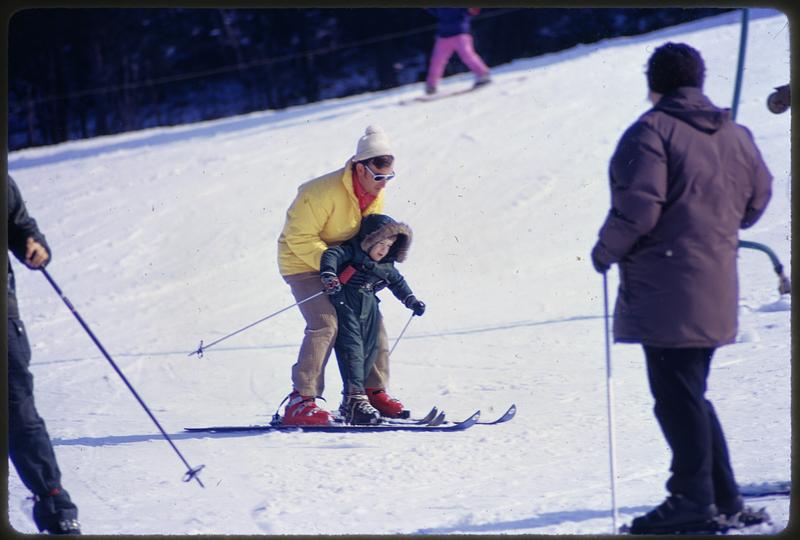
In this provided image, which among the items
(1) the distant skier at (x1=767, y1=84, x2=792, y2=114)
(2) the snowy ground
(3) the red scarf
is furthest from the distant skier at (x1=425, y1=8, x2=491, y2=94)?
→ (1) the distant skier at (x1=767, y1=84, x2=792, y2=114)

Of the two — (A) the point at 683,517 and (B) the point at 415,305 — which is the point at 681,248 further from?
(B) the point at 415,305

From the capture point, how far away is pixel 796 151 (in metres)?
4.18

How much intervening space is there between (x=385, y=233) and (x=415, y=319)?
90.6 inches

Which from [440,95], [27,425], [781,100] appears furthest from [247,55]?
[27,425]

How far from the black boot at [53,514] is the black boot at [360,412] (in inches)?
66.3

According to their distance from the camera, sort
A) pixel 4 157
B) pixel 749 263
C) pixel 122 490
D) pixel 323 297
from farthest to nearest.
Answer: pixel 749 263
pixel 323 297
pixel 122 490
pixel 4 157

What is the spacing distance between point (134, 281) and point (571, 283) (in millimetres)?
3293

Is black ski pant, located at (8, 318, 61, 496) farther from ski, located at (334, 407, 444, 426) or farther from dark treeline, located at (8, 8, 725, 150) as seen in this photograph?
dark treeline, located at (8, 8, 725, 150)

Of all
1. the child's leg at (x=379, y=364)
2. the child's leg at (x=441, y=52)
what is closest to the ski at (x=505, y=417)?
the child's leg at (x=379, y=364)

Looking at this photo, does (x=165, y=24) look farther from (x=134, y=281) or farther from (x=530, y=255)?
(x=530, y=255)

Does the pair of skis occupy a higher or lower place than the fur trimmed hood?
lower

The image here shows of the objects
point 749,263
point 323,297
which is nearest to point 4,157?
point 323,297

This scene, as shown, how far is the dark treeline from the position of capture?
→ 45.9ft

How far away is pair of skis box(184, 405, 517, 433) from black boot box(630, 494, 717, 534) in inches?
65.5
